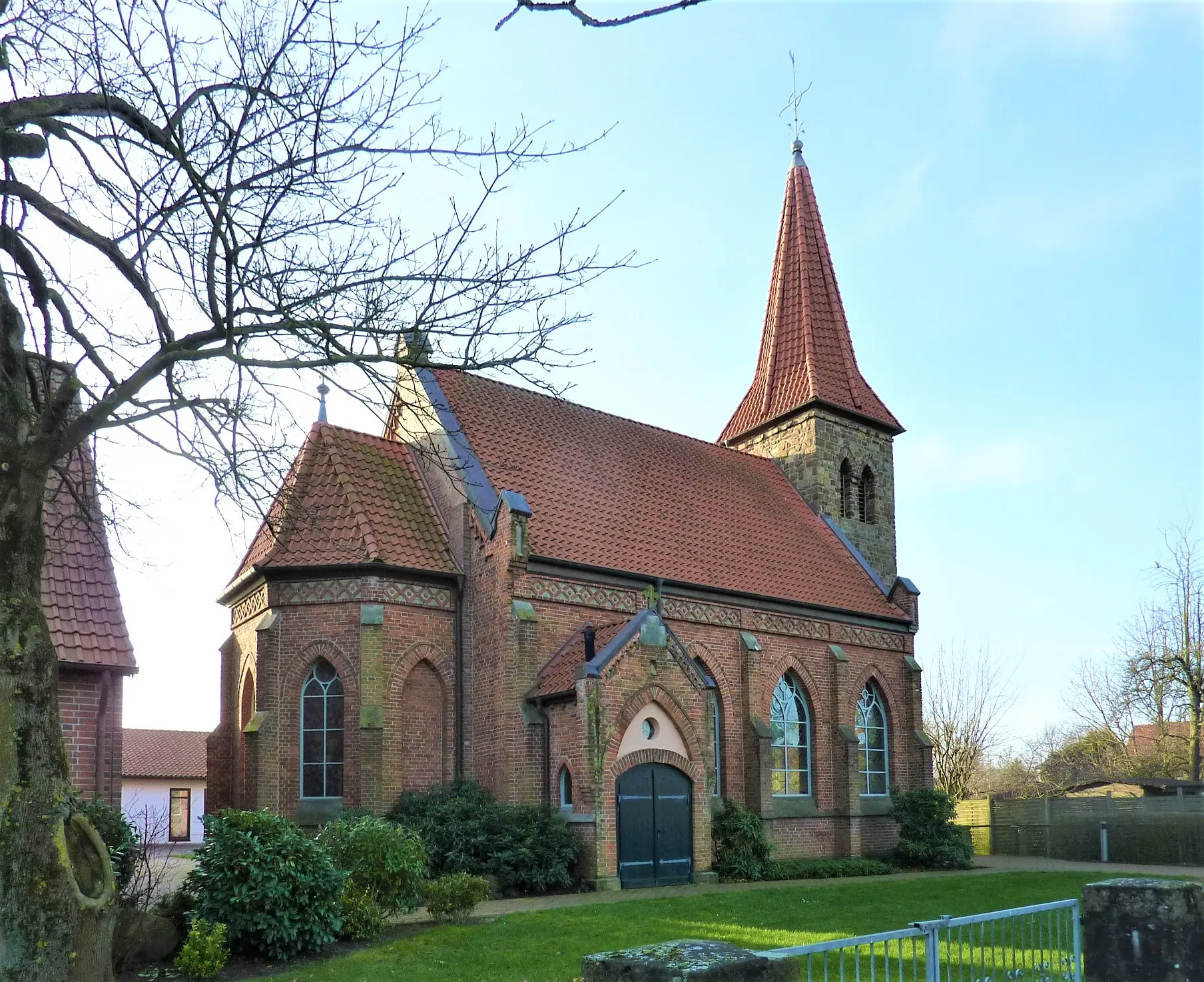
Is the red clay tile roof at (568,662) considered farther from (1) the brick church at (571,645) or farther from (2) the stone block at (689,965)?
(2) the stone block at (689,965)

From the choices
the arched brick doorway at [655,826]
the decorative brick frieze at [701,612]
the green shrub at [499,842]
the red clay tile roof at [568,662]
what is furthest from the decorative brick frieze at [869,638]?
the green shrub at [499,842]

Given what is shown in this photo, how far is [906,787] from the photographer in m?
Result: 28.6

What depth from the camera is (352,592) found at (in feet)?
68.4

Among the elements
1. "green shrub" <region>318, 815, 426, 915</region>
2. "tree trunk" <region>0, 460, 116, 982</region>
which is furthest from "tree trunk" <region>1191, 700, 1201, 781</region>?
"tree trunk" <region>0, 460, 116, 982</region>

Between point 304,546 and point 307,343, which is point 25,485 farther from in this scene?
point 304,546

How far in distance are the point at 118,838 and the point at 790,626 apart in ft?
55.4

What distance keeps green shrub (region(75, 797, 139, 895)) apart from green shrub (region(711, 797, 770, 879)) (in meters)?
11.9

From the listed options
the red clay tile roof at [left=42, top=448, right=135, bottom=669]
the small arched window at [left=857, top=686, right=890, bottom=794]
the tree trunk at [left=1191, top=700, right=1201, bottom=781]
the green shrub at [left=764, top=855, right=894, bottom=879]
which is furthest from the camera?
the tree trunk at [left=1191, top=700, right=1201, bottom=781]

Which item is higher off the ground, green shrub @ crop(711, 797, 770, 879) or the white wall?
green shrub @ crop(711, 797, 770, 879)

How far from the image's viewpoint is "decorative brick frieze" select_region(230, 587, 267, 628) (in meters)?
21.6

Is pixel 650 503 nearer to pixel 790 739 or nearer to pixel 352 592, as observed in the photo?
pixel 790 739

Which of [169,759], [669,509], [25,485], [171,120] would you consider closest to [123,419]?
[25,485]

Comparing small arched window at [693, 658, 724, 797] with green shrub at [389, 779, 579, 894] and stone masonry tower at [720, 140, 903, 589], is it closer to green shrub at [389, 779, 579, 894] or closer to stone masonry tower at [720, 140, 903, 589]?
green shrub at [389, 779, 579, 894]

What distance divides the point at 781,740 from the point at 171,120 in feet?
67.5
